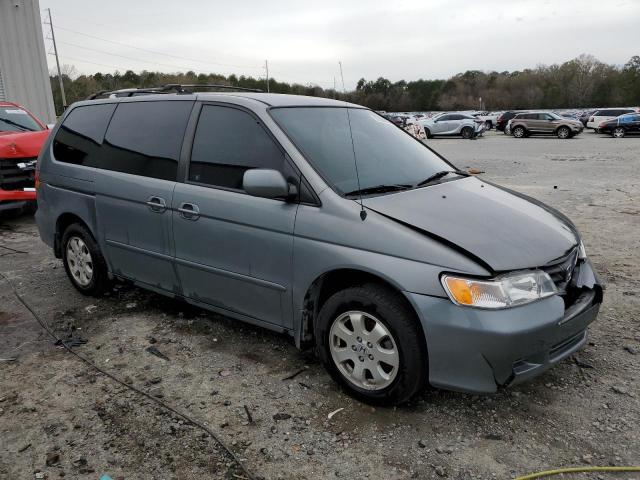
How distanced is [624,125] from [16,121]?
1197 inches

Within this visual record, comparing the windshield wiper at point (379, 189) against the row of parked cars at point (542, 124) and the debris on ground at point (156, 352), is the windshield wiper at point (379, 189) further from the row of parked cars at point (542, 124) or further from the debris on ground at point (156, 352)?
the row of parked cars at point (542, 124)

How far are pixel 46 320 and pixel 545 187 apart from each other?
32.8 ft

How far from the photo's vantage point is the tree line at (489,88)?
7300 centimetres

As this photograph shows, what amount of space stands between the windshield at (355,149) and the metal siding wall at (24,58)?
1588 centimetres

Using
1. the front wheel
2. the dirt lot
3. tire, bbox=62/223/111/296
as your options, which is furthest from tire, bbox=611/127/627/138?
tire, bbox=62/223/111/296

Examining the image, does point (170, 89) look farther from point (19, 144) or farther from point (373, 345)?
point (19, 144)

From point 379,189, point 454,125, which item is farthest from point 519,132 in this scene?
point 379,189

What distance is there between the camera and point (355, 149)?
364 cm

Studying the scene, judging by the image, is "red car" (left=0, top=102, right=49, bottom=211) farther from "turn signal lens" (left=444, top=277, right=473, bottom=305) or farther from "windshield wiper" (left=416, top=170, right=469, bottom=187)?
"turn signal lens" (left=444, top=277, right=473, bottom=305)

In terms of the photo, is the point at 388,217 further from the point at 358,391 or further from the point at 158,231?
the point at 158,231

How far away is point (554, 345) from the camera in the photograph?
2828mm

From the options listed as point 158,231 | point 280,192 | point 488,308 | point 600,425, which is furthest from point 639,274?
point 158,231

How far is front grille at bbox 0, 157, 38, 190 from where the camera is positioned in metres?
8.32

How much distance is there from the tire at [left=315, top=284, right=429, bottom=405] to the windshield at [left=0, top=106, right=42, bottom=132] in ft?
27.3
